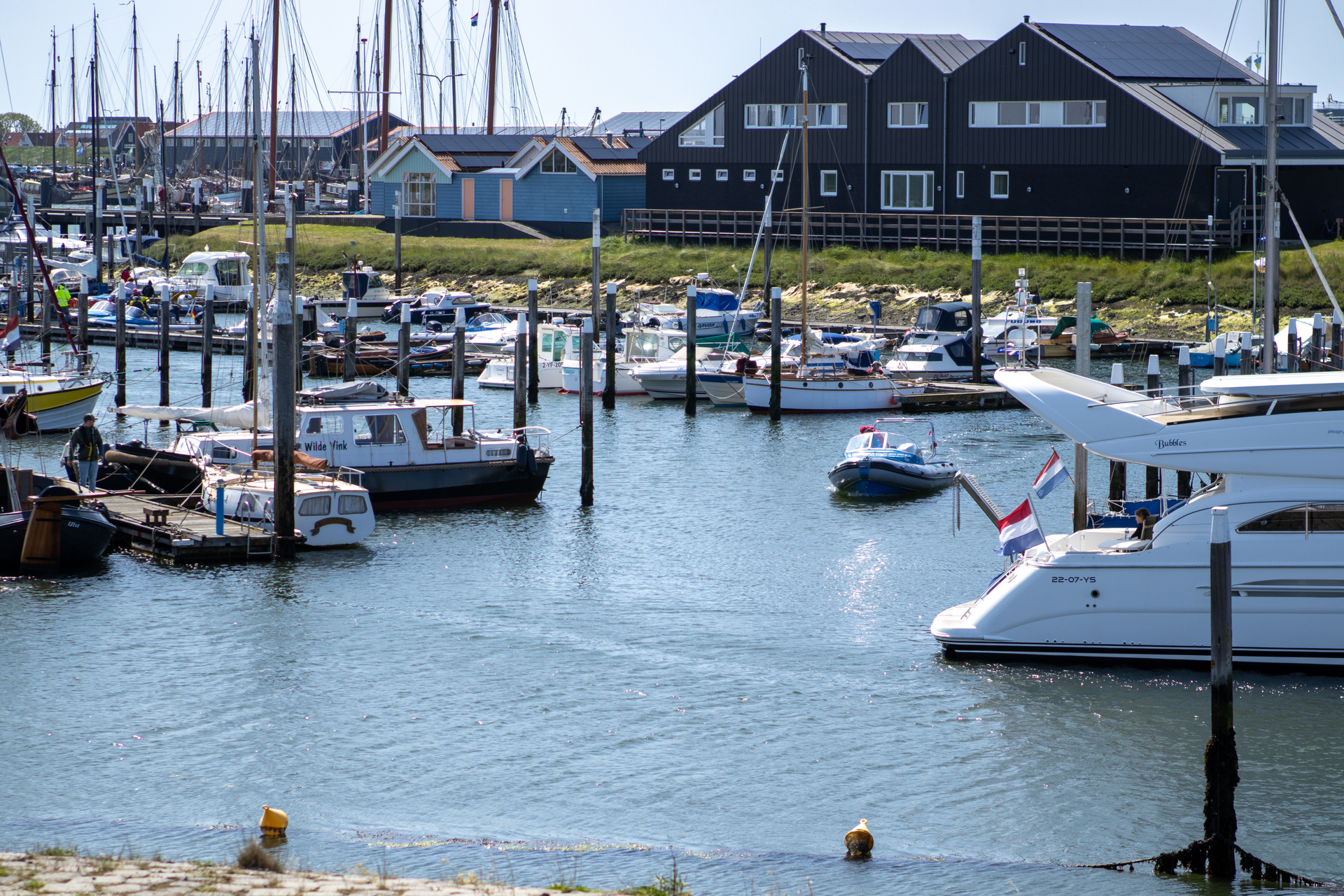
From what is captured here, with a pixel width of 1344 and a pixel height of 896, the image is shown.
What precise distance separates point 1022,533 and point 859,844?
21.3 ft

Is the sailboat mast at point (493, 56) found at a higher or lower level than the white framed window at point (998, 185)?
higher

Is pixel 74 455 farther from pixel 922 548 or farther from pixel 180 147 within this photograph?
pixel 180 147

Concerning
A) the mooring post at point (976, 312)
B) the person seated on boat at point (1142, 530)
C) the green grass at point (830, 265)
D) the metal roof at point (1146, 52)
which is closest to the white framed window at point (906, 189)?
the green grass at point (830, 265)

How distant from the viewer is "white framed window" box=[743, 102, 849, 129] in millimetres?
67875

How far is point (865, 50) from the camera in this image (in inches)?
2803

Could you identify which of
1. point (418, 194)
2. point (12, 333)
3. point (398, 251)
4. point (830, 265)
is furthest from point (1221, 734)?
point (418, 194)

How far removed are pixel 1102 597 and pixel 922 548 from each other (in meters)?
8.69

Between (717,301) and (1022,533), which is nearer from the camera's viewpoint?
(1022,533)

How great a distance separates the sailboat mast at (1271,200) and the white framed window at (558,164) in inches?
2265

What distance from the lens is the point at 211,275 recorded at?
7031cm

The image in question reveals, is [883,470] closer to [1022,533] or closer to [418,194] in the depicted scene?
[1022,533]

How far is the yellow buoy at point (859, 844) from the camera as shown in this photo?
1408 cm

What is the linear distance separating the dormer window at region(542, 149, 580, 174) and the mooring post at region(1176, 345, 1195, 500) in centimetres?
4658

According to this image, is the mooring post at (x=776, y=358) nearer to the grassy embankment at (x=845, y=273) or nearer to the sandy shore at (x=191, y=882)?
the grassy embankment at (x=845, y=273)
